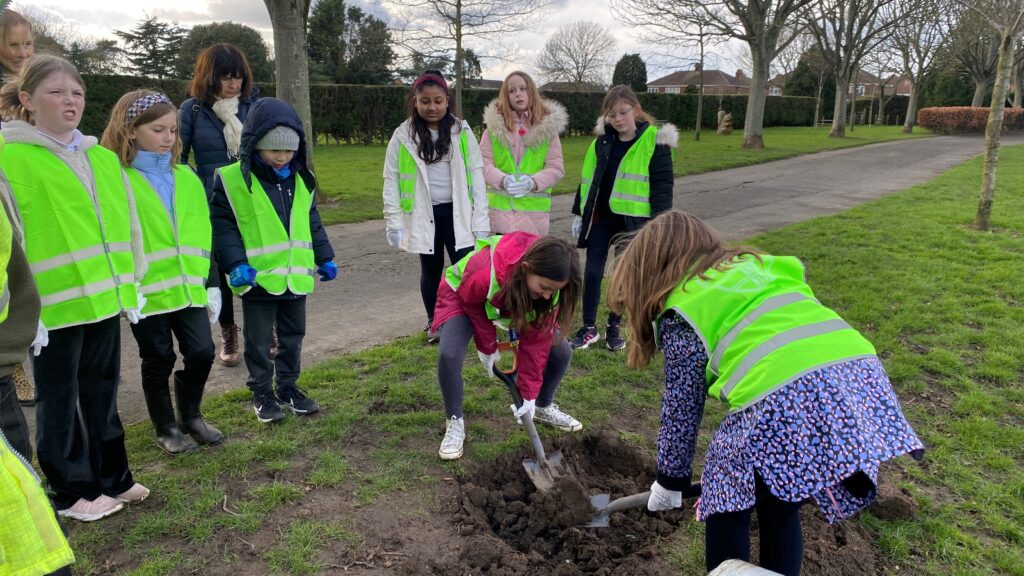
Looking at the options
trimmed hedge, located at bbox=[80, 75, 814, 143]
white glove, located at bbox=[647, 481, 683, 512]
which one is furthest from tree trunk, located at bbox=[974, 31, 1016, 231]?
white glove, located at bbox=[647, 481, 683, 512]

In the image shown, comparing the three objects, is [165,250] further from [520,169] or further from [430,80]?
[520,169]

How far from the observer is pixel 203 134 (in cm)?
423

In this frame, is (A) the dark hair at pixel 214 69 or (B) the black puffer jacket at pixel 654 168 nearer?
(A) the dark hair at pixel 214 69

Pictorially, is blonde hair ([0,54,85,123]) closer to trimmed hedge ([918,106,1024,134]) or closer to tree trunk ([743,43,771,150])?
tree trunk ([743,43,771,150])

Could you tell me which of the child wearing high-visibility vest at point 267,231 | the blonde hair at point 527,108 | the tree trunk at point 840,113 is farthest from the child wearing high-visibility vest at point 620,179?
the tree trunk at point 840,113

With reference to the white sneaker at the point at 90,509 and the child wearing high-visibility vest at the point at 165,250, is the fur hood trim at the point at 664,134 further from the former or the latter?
the white sneaker at the point at 90,509

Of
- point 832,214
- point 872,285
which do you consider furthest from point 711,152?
point 872,285

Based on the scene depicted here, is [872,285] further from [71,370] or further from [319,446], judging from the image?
[71,370]

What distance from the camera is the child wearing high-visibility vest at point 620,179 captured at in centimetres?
450

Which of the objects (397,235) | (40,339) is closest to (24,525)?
(40,339)

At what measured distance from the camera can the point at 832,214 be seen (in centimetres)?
1008

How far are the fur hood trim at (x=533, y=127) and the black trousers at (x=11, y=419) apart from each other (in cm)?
348

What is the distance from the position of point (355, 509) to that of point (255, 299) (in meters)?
1.28

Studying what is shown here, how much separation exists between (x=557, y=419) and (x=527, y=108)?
2.27m
